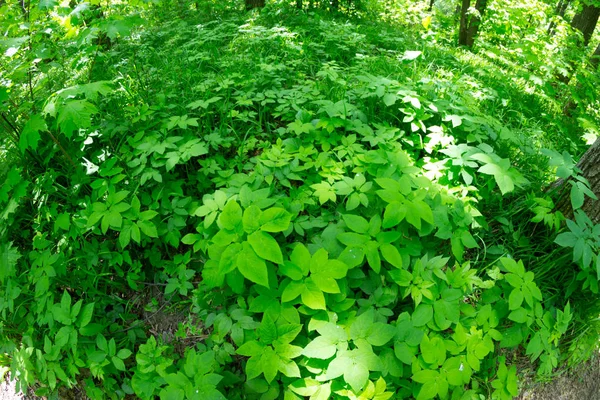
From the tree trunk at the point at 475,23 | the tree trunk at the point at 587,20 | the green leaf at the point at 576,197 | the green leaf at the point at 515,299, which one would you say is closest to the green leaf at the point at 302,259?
the green leaf at the point at 515,299

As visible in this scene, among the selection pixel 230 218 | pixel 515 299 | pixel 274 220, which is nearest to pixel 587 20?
pixel 515 299

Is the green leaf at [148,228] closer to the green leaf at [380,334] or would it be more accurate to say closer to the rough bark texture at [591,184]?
the green leaf at [380,334]

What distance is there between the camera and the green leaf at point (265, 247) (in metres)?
1.42

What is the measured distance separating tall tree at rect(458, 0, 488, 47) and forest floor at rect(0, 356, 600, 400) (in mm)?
5327

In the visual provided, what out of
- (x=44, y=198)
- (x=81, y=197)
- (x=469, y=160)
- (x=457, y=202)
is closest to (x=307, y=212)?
(x=457, y=202)

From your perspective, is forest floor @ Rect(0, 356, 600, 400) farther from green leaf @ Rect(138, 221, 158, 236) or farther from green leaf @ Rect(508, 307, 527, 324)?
green leaf @ Rect(138, 221, 158, 236)

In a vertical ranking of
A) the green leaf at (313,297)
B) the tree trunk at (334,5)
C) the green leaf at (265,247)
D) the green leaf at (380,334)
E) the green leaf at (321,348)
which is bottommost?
the green leaf at (321,348)

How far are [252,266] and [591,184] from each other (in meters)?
1.98

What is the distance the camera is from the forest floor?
2.00m

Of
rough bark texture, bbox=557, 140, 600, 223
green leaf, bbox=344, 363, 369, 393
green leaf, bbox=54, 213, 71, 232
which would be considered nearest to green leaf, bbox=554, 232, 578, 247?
rough bark texture, bbox=557, 140, 600, 223

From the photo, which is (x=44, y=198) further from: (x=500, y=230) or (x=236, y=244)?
(x=500, y=230)

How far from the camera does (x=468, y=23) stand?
599 centimetres

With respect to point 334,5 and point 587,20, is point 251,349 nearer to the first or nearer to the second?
point 334,5

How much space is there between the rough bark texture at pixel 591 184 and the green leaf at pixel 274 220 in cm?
171
